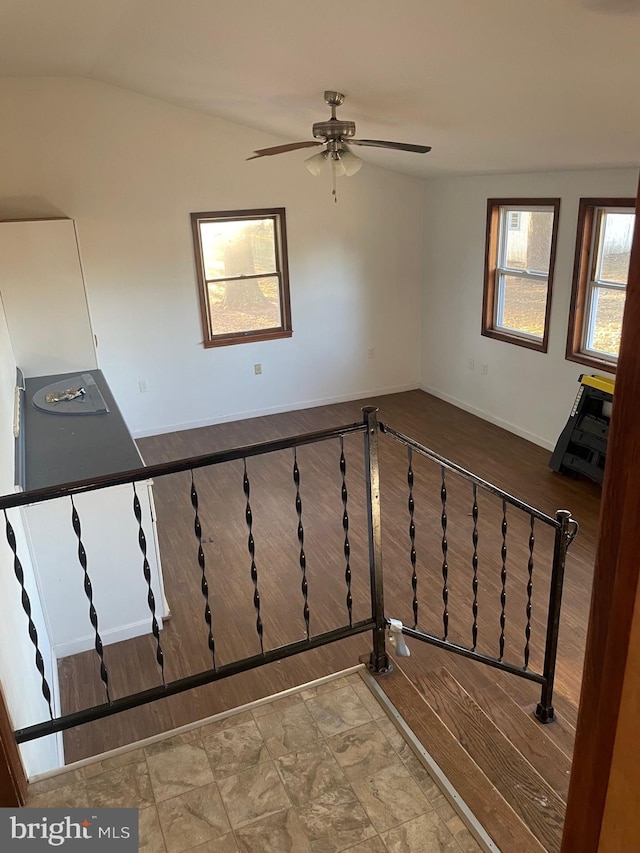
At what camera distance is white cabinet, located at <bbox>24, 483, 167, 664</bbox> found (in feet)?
11.1

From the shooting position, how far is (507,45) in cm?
266

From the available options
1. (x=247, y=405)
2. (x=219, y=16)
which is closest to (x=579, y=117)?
(x=219, y=16)

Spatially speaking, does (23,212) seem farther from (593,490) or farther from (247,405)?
(593,490)

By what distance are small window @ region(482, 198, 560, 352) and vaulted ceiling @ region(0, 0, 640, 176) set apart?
57 cm

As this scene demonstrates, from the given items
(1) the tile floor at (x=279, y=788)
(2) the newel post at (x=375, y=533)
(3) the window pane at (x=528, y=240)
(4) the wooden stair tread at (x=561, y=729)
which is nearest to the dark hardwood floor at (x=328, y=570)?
(4) the wooden stair tread at (x=561, y=729)

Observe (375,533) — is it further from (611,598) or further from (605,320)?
(605,320)

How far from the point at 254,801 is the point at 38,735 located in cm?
67

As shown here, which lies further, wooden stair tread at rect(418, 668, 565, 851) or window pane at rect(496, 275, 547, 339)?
window pane at rect(496, 275, 547, 339)

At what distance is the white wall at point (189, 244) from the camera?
219 inches

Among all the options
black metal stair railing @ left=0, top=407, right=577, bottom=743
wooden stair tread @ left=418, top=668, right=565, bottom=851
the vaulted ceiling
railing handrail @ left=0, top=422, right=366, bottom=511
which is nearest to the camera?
railing handrail @ left=0, top=422, right=366, bottom=511

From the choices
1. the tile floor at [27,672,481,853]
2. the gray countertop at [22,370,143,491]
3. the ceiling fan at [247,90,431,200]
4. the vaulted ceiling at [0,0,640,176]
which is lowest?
the tile floor at [27,672,481,853]

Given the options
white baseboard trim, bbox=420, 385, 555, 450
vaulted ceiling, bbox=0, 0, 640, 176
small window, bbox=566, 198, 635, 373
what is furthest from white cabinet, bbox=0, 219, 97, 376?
small window, bbox=566, 198, 635, 373

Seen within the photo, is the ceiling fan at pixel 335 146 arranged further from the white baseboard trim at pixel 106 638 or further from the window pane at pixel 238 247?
the white baseboard trim at pixel 106 638

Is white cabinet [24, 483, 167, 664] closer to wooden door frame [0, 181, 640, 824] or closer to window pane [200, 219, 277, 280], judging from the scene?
wooden door frame [0, 181, 640, 824]
